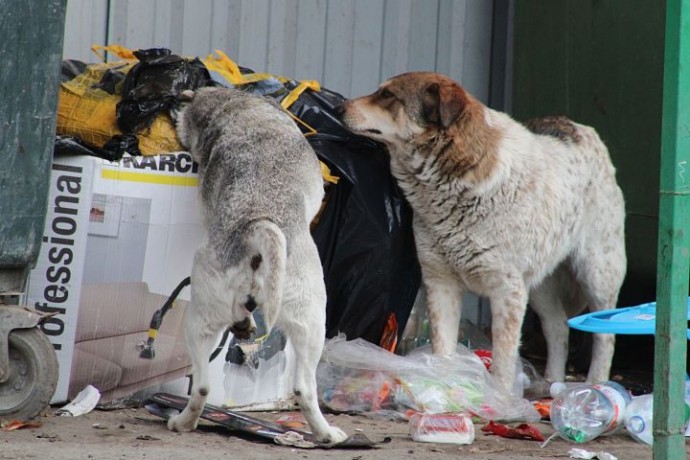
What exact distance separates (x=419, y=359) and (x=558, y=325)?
120 centimetres

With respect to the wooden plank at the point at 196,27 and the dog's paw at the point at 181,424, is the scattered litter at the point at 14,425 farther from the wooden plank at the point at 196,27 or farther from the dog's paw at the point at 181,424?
the wooden plank at the point at 196,27

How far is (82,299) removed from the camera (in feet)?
14.0

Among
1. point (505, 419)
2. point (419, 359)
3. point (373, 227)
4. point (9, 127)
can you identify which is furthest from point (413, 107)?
point (9, 127)

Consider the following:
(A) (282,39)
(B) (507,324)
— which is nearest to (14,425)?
(B) (507,324)

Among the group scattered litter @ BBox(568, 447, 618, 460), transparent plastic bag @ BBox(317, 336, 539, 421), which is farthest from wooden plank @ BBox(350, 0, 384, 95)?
scattered litter @ BBox(568, 447, 618, 460)

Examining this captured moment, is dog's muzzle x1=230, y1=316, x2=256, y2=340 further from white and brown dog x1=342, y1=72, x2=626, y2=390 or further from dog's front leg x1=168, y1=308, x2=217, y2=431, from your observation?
white and brown dog x1=342, y1=72, x2=626, y2=390

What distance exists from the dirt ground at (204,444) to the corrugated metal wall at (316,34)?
2076 mm

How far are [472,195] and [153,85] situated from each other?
147 cm

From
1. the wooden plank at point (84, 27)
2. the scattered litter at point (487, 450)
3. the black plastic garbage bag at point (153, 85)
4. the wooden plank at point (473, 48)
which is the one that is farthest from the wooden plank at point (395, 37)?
the scattered litter at point (487, 450)

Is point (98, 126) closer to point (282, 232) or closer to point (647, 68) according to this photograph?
point (282, 232)

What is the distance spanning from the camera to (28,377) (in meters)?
3.84

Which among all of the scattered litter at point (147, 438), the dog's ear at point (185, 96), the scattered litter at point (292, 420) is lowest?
the scattered litter at point (147, 438)

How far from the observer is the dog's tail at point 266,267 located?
340 cm

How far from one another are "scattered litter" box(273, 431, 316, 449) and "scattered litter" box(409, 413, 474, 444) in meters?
0.52
